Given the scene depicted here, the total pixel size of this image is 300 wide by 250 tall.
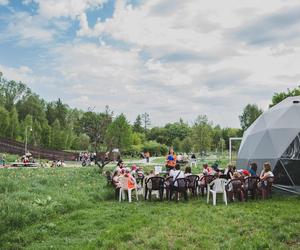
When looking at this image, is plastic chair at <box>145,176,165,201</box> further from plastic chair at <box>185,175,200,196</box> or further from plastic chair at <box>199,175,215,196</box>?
plastic chair at <box>199,175,215,196</box>

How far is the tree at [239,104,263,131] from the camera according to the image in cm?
5844

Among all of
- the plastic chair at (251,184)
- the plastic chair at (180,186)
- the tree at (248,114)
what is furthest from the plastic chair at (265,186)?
the tree at (248,114)

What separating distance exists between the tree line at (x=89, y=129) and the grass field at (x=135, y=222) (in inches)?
349

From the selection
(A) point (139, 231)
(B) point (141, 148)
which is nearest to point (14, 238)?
(A) point (139, 231)

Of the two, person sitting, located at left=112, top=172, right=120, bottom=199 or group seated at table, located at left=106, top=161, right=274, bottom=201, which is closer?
group seated at table, located at left=106, top=161, right=274, bottom=201

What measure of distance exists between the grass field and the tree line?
349 inches

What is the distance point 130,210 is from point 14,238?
3558mm

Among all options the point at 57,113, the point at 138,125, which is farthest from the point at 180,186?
the point at 138,125

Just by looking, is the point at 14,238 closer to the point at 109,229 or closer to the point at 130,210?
the point at 109,229

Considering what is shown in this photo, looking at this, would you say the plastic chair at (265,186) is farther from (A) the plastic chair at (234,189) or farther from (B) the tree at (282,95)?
(B) the tree at (282,95)

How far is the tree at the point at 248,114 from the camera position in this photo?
5844cm

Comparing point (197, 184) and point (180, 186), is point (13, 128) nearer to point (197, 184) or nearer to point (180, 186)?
point (197, 184)

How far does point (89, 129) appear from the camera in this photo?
64.0 ft

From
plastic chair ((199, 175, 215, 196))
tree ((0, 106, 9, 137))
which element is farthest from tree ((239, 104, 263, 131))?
plastic chair ((199, 175, 215, 196))
